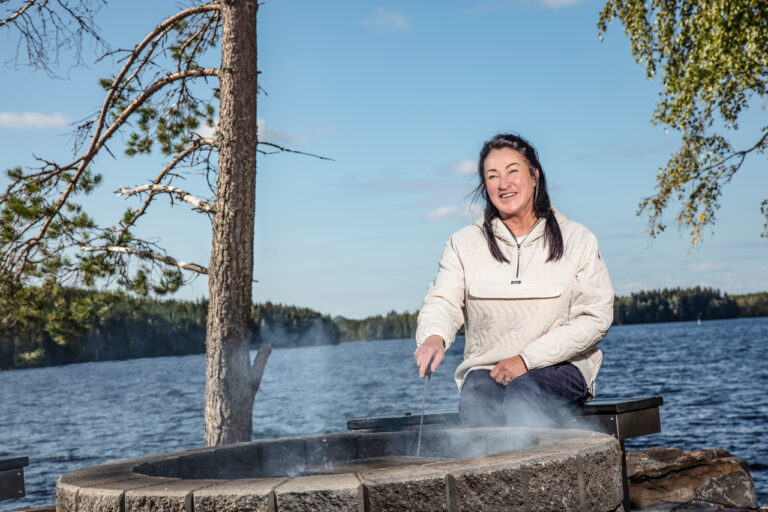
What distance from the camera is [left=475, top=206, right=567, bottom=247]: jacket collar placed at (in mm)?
3463

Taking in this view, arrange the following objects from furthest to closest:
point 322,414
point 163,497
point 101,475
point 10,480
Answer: point 322,414 < point 10,480 < point 101,475 < point 163,497

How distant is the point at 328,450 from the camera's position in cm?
345

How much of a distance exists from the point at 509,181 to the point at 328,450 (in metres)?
1.51

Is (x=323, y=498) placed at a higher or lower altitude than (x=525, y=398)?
lower

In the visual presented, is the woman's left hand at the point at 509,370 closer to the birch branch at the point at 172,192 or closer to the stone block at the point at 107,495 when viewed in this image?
the stone block at the point at 107,495

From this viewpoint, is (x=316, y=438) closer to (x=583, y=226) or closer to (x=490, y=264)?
(x=490, y=264)

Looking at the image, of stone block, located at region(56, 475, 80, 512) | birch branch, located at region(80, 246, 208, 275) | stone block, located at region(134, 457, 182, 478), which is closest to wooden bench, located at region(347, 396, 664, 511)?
stone block, located at region(134, 457, 182, 478)

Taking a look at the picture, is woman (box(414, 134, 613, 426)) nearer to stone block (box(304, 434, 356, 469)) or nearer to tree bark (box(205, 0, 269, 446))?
stone block (box(304, 434, 356, 469))

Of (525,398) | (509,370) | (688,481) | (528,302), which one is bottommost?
(688,481)

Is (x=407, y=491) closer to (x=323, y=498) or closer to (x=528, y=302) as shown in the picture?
(x=323, y=498)

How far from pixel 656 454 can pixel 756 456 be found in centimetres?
727

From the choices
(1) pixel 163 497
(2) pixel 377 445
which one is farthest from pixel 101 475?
(2) pixel 377 445

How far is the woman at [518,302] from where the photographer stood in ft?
10.6

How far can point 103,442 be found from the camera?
22859 mm
